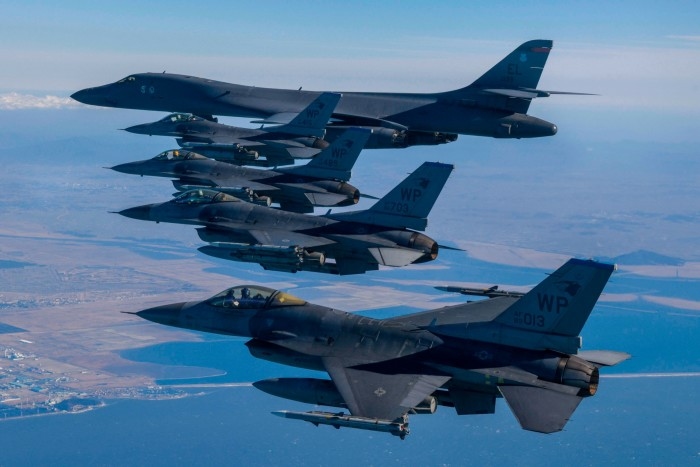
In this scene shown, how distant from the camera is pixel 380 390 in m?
29.5

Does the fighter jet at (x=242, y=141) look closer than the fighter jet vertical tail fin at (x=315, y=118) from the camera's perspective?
Yes

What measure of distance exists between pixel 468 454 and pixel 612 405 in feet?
79.4

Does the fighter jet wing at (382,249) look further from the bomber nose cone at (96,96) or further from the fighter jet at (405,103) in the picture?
the bomber nose cone at (96,96)

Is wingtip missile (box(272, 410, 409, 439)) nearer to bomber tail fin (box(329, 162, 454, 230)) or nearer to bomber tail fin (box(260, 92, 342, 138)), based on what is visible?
bomber tail fin (box(329, 162, 454, 230))

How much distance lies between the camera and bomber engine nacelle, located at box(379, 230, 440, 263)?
38.5 m

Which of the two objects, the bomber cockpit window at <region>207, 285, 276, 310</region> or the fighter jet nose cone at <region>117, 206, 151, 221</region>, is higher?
the fighter jet nose cone at <region>117, 206, 151, 221</region>

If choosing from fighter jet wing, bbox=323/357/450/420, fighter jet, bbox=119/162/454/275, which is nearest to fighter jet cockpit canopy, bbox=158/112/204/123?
fighter jet, bbox=119/162/454/275

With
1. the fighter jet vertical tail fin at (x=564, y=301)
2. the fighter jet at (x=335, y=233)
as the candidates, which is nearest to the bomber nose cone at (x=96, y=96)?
the fighter jet at (x=335, y=233)

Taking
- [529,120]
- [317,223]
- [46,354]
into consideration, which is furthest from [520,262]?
[317,223]

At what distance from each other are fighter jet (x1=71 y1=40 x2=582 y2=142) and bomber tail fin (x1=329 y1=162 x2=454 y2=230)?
12.5 m

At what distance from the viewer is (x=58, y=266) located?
189 metres

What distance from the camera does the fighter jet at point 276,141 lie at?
48812mm

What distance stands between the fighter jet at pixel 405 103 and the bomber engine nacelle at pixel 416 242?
13.5m

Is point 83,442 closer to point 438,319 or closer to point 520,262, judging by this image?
point 438,319
